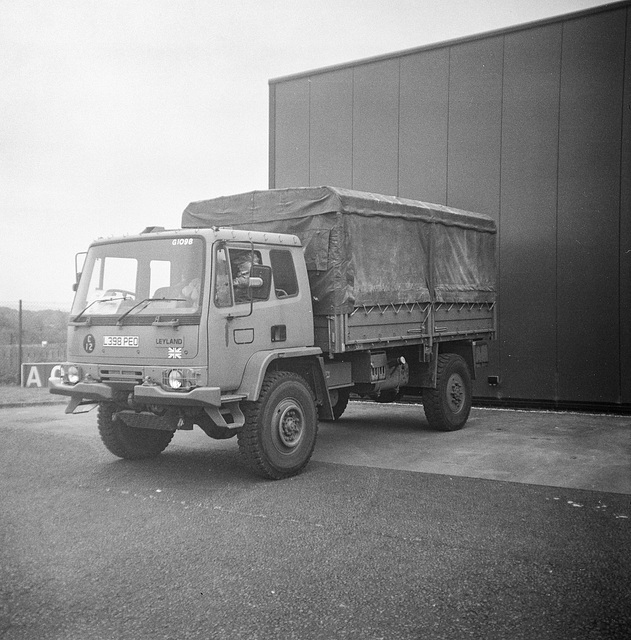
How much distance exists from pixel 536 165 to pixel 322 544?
979 centimetres

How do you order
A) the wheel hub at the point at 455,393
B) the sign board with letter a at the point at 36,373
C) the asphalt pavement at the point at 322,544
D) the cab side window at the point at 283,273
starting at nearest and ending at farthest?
1. the asphalt pavement at the point at 322,544
2. the cab side window at the point at 283,273
3. the wheel hub at the point at 455,393
4. the sign board with letter a at the point at 36,373

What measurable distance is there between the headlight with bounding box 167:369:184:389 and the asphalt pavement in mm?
1018

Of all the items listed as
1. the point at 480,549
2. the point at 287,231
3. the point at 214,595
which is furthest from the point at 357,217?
the point at 214,595

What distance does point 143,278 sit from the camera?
7.72 m

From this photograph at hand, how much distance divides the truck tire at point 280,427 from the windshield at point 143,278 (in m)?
1.19

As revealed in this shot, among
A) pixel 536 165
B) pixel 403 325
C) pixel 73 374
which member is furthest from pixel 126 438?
pixel 536 165

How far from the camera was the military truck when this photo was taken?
7281 mm

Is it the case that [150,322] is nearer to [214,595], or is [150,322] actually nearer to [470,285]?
[214,595]

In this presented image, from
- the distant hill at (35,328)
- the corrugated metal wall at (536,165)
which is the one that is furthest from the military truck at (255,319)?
the distant hill at (35,328)

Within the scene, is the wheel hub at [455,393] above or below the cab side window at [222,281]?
below

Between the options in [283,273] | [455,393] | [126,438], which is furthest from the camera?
[455,393]

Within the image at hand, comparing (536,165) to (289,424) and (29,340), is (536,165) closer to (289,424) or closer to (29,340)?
(289,424)

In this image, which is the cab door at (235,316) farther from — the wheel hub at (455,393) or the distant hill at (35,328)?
the distant hill at (35,328)

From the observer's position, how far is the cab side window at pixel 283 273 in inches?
317
